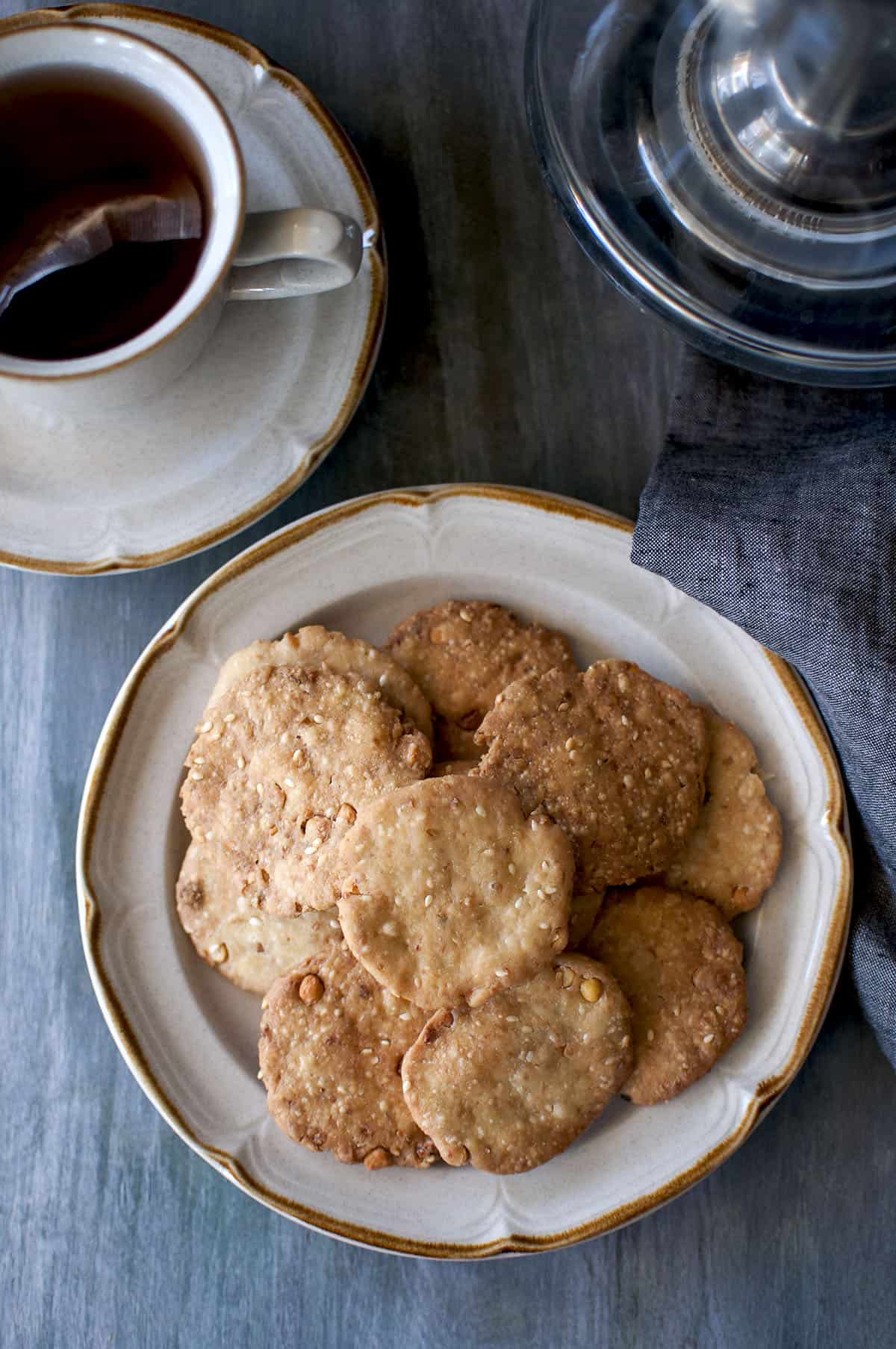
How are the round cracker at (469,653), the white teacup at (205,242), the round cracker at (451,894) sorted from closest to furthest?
the white teacup at (205,242) < the round cracker at (451,894) < the round cracker at (469,653)

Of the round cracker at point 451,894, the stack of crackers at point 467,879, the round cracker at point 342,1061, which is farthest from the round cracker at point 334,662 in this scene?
the round cracker at point 342,1061

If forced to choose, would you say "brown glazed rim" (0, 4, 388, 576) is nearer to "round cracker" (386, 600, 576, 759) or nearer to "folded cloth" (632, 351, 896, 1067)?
"round cracker" (386, 600, 576, 759)

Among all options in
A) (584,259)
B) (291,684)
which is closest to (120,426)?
(291,684)

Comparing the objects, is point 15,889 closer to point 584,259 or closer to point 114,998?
point 114,998

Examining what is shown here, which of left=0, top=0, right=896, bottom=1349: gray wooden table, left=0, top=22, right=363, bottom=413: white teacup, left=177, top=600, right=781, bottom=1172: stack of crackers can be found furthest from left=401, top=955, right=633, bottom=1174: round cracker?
left=0, top=22, right=363, bottom=413: white teacup

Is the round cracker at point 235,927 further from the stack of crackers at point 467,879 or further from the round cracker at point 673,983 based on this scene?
the round cracker at point 673,983

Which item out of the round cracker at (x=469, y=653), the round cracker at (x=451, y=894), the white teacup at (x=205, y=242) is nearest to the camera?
the white teacup at (x=205, y=242)

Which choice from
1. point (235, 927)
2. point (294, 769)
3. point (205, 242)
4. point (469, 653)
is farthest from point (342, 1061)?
point (205, 242)
